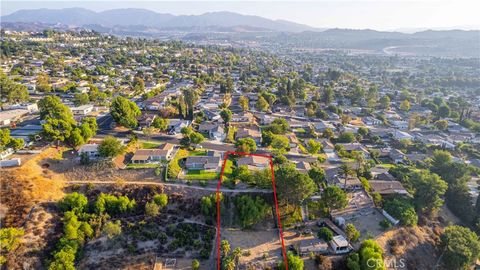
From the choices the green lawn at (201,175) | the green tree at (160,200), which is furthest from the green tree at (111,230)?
the green lawn at (201,175)

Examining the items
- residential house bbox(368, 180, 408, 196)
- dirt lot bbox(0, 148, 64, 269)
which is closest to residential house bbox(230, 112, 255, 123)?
residential house bbox(368, 180, 408, 196)

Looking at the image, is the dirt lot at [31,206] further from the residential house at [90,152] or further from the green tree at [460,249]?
the green tree at [460,249]

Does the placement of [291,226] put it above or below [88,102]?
below

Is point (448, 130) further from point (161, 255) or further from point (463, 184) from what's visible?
point (161, 255)

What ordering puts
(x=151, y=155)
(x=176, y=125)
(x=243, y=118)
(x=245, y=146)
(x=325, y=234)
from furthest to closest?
(x=243, y=118)
(x=176, y=125)
(x=245, y=146)
(x=151, y=155)
(x=325, y=234)

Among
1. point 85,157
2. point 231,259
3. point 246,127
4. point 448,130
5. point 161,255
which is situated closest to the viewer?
point 231,259

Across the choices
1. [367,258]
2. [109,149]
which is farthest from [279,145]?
[109,149]

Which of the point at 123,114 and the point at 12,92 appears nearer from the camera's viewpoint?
the point at 123,114

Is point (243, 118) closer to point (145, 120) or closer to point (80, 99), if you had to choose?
point (145, 120)

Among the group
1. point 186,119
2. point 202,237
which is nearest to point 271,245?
point 202,237

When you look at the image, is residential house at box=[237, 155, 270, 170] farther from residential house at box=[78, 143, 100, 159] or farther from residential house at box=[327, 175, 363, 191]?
residential house at box=[78, 143, 100, 159]
